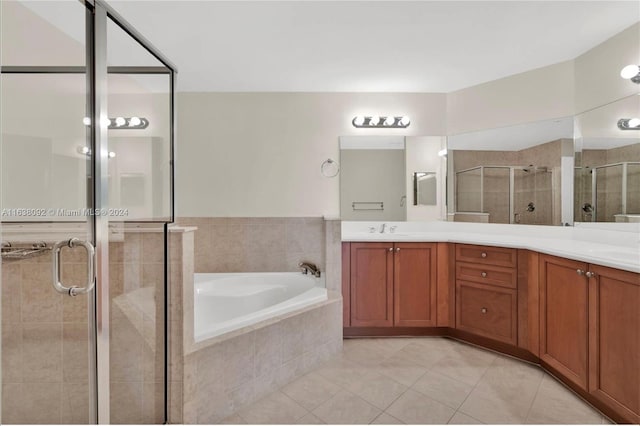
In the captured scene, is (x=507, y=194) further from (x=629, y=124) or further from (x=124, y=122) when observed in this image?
(x=124, y=122)

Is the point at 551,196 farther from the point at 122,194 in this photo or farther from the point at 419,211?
the point at 122,194

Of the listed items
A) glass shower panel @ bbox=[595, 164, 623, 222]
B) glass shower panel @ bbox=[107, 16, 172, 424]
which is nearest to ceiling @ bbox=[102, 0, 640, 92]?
glass shower panel @ bbox=[107, 16, 172, 424]

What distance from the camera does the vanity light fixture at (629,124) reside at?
76.0 inches

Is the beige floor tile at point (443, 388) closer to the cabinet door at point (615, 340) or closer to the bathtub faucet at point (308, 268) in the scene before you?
the cabinet door at point (615, 340)

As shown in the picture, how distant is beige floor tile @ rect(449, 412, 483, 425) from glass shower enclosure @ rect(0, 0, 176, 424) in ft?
4.90

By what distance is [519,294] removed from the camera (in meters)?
2.20

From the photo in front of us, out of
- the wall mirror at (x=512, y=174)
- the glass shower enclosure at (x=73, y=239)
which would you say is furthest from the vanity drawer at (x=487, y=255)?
the glass shower enclosure at (x=73, y=239)

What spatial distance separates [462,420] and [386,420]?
0.40m

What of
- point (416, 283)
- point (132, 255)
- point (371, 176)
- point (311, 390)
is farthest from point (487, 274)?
point (132, 255)

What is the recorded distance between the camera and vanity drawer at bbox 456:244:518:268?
2.23m

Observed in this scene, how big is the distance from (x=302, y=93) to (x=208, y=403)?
8.64 feet

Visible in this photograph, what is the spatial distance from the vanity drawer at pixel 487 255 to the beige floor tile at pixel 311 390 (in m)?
1.42

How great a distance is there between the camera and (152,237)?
5.00ft

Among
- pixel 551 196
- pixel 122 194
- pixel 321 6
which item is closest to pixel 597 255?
pixel 551 196
